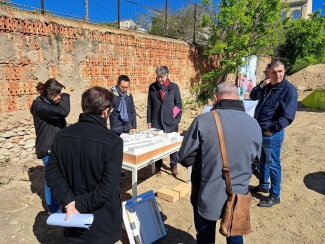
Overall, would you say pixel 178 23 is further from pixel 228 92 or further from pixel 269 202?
pixel 228 92

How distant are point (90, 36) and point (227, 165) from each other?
4885mm

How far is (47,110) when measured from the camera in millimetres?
2564

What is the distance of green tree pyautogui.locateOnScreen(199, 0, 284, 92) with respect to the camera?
8938 millimetres

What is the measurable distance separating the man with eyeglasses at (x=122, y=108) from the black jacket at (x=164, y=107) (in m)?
0.36

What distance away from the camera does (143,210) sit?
8.65 ft

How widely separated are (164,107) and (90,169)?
250cm

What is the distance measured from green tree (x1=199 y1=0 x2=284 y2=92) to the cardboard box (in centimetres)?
793

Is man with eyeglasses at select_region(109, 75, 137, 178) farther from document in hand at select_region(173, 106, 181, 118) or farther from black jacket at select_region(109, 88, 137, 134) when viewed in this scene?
document in hand at select_region(173, 106, 181, 118)

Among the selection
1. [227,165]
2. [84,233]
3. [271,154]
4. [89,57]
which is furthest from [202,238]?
[89,57]

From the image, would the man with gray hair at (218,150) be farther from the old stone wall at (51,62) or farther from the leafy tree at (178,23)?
the leafy tree at (178,23)

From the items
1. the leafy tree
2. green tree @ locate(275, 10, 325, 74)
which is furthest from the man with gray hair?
green tree @ locate(275, 10, 325, 74)

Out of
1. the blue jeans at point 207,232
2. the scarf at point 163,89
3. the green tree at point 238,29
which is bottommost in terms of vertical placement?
the blue jeans at point 207,232

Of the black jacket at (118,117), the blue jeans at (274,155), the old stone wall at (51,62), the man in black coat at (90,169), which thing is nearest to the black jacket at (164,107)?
the black jacket at (118,117)

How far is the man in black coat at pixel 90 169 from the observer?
5.36ft
